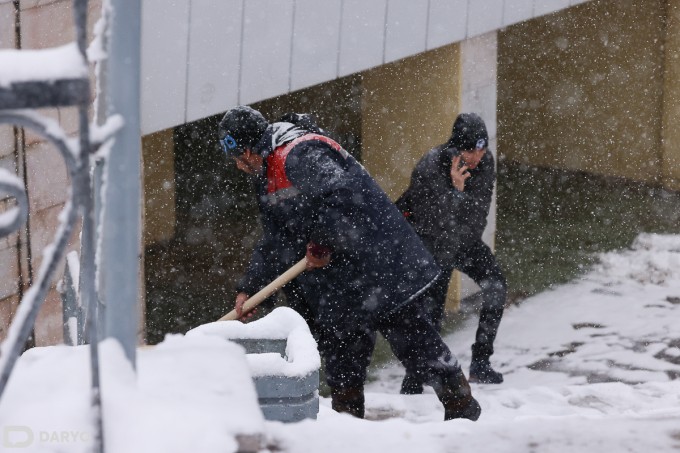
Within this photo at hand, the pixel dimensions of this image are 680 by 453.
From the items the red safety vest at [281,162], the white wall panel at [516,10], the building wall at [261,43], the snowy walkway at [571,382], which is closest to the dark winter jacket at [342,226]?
the red safety vest at [281,162]

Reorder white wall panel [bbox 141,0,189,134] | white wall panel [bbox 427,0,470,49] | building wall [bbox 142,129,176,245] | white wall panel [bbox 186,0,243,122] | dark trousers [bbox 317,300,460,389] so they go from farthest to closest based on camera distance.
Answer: building wall [bbox 142,129,176,245], white wall panel [bbox 427,0,470,49], white wall panel [bbox 186,0,243,122], white wall panel [bbox 141,0,189,134], dark trousers [bbox 317,300,460,389]

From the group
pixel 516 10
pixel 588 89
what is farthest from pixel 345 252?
pixel 588 89

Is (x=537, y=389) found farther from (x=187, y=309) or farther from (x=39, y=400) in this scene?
(x=39, y=400)

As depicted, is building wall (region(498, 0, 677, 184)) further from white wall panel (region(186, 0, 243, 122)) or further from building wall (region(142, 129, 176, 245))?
white wall panel (region(186, 0, 243, 122))

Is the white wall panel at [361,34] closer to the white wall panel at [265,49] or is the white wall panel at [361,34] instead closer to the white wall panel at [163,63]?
the white wall panel at [265,49]

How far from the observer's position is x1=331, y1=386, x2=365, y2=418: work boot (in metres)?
4.78

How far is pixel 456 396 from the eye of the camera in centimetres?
469

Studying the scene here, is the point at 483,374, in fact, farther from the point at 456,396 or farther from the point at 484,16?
the point at 484,16

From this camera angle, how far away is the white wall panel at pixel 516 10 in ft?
25.7

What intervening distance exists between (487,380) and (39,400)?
470cm

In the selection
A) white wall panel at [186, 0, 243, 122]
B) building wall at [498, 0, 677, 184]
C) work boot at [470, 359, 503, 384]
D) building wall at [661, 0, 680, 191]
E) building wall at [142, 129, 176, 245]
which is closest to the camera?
white wall panel at [186, 0, 243, 122]

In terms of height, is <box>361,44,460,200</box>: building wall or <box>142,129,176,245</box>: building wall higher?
<box>361,44,460,200</box>: building wall

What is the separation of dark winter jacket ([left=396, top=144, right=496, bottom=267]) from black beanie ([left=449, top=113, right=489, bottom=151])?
0.10 m

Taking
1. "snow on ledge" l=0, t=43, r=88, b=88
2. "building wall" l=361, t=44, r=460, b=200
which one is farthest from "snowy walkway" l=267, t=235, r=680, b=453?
"building wall" l=361, t=44, r=460, b=200
